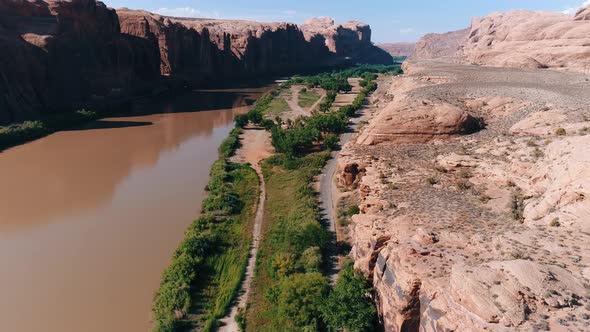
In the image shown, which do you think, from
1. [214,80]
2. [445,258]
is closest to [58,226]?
[445,258]

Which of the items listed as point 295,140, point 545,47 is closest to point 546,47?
point 545,47

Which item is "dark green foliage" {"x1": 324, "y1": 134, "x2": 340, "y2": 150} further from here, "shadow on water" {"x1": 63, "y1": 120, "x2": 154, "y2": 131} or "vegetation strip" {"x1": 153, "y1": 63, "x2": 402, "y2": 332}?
"shadow on water" {"x1": 63, "y1": 120, "x2": 154, "y2": 131}

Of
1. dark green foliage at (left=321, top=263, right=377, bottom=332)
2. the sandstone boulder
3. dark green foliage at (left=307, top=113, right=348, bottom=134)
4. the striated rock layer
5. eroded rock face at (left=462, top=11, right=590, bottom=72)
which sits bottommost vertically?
dark green foliage at (left=321, top=263, right=377, bottom=332)

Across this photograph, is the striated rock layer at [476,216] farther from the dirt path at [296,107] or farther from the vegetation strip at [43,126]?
the vegetation strip at [43,126]

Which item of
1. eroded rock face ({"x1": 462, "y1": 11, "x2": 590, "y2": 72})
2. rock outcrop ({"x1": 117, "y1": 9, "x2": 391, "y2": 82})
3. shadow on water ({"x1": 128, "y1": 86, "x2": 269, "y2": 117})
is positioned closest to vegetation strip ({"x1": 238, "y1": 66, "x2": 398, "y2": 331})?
shadow on water ({"x1": 128, "y1": 86, "x2": 269, "y2": 117})

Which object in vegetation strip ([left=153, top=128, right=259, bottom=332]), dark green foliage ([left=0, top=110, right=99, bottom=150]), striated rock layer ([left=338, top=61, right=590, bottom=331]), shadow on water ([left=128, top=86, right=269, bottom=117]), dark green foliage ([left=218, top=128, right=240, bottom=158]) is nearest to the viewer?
striated rock layer ([left=338, top=61, right=590, bottom=331])

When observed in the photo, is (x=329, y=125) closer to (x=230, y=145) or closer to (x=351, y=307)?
(x=230, y=145)

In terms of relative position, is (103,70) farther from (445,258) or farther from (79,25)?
(445,258)
